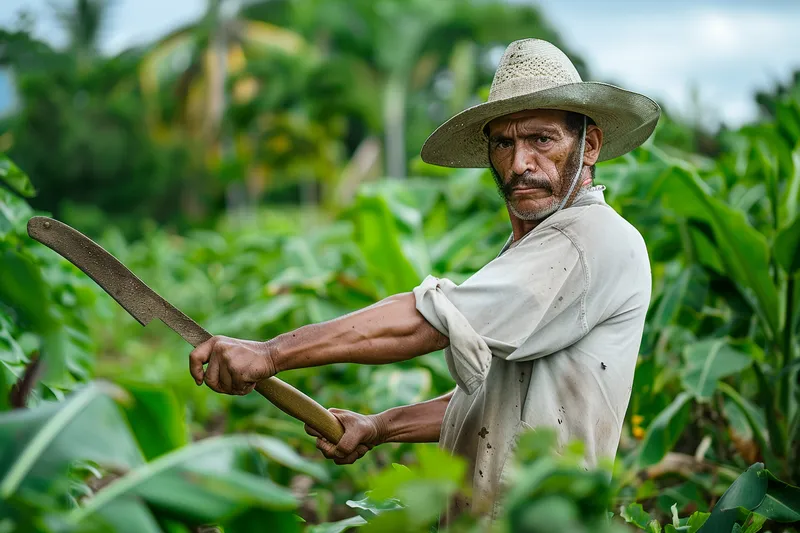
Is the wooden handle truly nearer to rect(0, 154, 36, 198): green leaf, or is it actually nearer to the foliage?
the foliage

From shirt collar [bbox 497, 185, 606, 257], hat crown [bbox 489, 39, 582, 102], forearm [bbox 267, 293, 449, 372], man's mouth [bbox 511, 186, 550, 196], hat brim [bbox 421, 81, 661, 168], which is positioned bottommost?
forearm [bbox 267, 293, 449, 372]

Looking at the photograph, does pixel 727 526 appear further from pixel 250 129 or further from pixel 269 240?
pixel 250 129

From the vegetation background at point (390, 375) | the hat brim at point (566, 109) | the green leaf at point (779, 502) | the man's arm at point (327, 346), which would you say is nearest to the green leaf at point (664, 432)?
the vegetation background at point (390, 375)

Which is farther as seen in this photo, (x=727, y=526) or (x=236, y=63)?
(x=236, y=63)

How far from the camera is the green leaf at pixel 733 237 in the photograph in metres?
3.58

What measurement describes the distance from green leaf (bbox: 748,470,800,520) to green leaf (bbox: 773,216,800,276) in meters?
1.22

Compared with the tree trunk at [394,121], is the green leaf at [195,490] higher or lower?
higher

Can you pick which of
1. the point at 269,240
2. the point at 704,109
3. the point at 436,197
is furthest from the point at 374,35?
the point at 436,197

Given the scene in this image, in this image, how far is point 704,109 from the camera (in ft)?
35.1

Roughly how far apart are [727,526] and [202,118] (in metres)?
31.0

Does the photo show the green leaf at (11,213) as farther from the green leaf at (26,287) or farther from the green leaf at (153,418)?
the green leaf at (153,418)

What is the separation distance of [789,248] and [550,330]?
Answer: 1.93 meters

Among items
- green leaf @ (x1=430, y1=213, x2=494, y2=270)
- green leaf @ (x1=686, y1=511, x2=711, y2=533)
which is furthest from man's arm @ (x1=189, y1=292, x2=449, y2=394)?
green leaf @ (x1=430, y1=213, x2=494, y2=270)

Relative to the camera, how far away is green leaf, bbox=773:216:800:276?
3.46 meters
